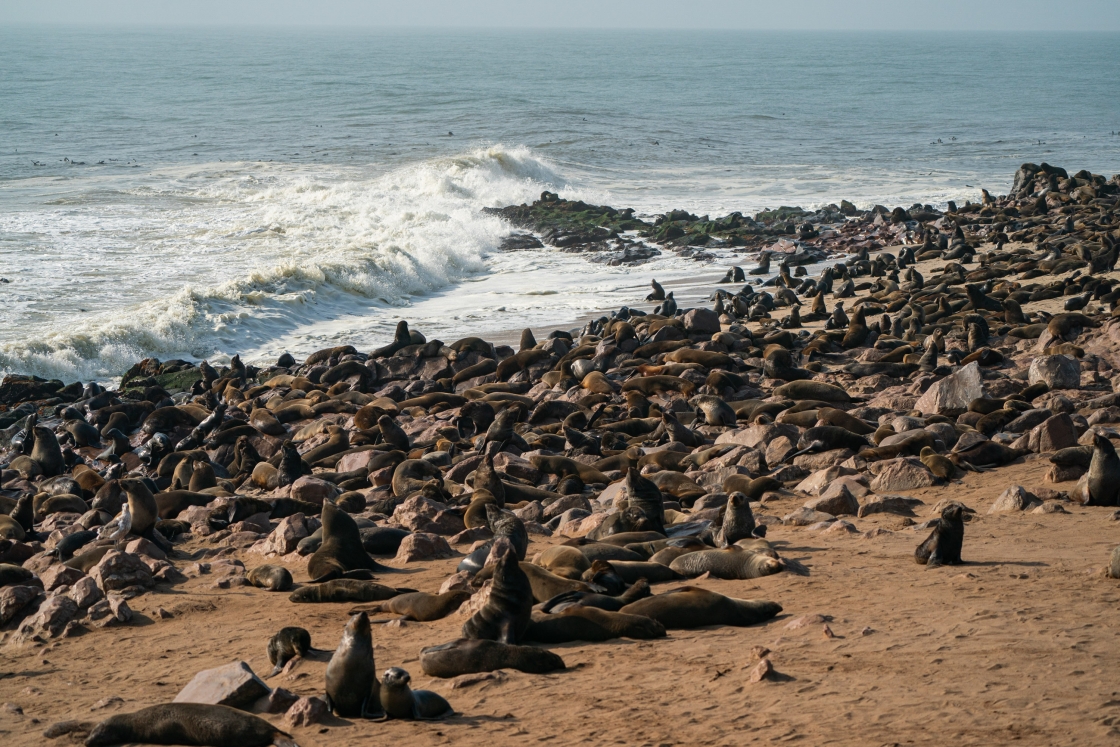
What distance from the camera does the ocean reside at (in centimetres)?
1845

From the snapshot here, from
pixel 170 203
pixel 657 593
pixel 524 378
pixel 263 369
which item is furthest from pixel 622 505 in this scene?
pixel 170 203

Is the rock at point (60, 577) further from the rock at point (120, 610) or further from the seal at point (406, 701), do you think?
the seal at point (406, 701)

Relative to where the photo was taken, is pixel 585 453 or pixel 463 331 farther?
pixel 463 331

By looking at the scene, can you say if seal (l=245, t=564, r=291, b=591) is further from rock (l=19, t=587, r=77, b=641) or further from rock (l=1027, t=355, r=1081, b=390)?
rock (l=1027, t=355, r=1081, b=390)

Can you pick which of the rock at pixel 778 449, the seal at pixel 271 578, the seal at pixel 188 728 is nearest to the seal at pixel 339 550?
the seal at pixel 271 578

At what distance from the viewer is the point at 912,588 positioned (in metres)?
5.07

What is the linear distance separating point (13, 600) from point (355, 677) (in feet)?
9.63

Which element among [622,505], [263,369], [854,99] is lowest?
[263,369]

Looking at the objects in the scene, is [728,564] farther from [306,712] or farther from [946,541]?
[306,712]

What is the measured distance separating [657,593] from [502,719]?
1.58 meters

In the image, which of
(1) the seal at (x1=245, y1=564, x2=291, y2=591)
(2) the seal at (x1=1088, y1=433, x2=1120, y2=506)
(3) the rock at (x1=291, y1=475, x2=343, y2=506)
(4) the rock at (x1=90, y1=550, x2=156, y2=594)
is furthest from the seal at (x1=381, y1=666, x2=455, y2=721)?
(2) the seal at (x1=1088, y1=433, x2=1120, y2=506)

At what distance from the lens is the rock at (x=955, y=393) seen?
9.03 metres

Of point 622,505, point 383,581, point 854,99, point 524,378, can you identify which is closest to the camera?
point 383,581

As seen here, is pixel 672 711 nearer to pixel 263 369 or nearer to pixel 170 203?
A: pixel 263 369
